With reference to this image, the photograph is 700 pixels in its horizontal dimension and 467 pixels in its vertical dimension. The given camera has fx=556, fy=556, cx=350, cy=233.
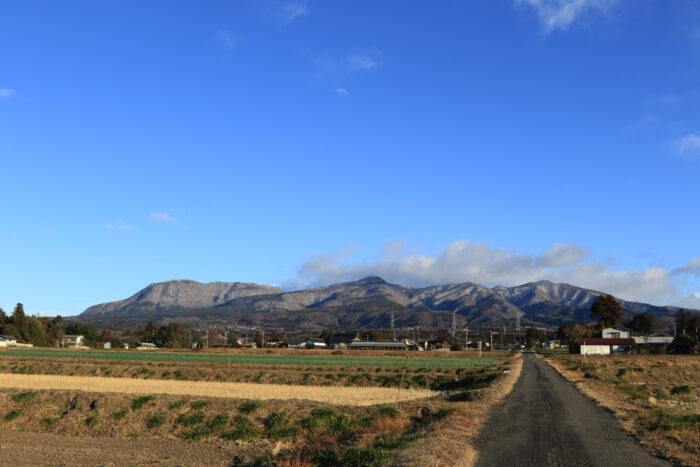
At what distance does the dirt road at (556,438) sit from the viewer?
17.4 m

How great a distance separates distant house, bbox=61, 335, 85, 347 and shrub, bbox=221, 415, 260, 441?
190 meters

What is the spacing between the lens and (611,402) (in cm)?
3394

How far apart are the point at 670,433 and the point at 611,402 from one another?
1279 centimetres

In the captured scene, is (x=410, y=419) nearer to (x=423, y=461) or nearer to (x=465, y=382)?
(x=423, y=461)

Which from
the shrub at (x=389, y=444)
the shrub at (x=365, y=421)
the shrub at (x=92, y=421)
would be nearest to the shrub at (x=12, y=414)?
the shrub at (x=92, y=421)

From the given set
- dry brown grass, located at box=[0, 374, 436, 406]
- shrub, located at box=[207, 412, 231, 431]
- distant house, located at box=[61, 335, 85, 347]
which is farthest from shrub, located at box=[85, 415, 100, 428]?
distant house, located at box=[61, 335, 85, 347]

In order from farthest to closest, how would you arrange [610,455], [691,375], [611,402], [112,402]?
[691,375], [611,402], [112,402], [610,455]

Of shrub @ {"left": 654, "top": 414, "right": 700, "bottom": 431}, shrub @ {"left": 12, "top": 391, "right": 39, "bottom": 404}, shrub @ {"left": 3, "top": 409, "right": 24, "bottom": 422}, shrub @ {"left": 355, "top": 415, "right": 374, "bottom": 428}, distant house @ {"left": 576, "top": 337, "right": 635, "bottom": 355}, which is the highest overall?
shrub @ {"left": 654, "top": 414, "right": 700, "bottom": 431}

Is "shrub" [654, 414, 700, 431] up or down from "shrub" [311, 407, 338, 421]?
up

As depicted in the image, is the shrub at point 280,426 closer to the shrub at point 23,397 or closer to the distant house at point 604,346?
the shrub at point 23,397

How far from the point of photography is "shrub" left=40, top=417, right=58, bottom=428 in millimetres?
28889

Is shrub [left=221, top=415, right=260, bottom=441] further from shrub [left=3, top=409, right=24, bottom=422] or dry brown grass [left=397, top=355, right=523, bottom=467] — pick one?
shrub [left=3, top=409, right=24, bottom=422]

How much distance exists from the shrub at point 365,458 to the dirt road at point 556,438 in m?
3.03

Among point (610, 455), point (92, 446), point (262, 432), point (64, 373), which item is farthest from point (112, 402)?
point (64, 373)
